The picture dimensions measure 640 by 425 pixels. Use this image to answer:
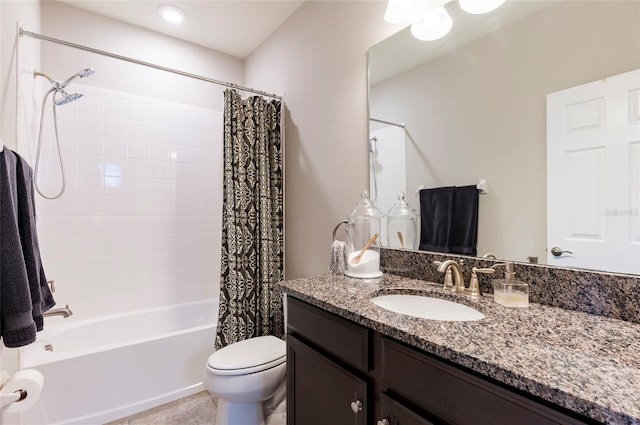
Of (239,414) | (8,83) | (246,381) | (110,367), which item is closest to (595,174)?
(246,381)

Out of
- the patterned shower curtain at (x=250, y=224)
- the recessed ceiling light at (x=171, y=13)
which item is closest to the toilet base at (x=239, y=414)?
the patterned shower curtain at (x=250, y=224)

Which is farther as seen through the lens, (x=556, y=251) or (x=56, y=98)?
(x=56, y=98)

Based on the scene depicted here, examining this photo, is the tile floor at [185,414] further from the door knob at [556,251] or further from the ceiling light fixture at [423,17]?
the ceiling light fixture at [423,17]

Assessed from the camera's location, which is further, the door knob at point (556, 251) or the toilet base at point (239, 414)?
the toilet base at point (239, 414)

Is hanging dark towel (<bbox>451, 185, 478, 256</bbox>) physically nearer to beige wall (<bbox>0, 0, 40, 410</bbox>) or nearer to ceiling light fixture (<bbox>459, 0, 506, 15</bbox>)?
ceiling light fixture (<bbox>459, 0, 506, 15</bbox>)

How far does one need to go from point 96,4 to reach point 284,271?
90.6 inches

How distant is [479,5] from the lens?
3.81 ft

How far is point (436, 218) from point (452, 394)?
0.80 m

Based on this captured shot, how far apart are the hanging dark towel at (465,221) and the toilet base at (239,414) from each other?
4.40 feet

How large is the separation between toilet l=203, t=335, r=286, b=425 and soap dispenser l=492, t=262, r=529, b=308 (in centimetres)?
115

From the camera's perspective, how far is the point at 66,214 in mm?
2129

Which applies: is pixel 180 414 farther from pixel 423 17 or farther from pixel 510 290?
pixel 423 17

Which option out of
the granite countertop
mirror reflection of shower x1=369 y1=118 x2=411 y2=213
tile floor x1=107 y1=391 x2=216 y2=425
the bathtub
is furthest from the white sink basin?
the bathtub

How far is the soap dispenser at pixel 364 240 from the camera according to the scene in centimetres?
140
